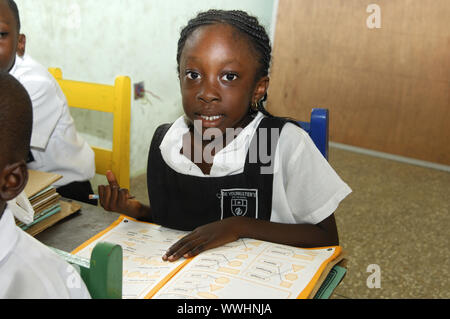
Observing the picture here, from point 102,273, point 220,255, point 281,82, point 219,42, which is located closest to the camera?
point 102,273

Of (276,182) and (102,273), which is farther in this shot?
(276,182)

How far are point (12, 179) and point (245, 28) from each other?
1.74ft

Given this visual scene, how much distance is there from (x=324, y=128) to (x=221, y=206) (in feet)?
0.97

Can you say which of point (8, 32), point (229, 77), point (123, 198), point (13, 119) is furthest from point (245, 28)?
point (8, 32)

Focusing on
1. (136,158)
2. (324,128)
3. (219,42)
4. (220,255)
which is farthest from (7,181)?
(136,158)

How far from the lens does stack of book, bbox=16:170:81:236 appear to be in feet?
2.59

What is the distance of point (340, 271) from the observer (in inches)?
27.1

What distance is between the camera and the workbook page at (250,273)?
1.86ft

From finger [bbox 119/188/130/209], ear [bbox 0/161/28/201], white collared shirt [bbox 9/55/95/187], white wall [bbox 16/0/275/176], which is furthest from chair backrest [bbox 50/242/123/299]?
white wall [bbox 16/0/275/176]

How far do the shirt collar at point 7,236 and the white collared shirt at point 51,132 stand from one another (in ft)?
2.50

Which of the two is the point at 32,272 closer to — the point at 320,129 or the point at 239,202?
the point at 239,202

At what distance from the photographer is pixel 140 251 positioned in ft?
2.34

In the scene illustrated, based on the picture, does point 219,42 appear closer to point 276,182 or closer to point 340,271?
point 276,182

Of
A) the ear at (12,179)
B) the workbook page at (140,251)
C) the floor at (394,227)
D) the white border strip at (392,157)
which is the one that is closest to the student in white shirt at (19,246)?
the ear at (12,179)
